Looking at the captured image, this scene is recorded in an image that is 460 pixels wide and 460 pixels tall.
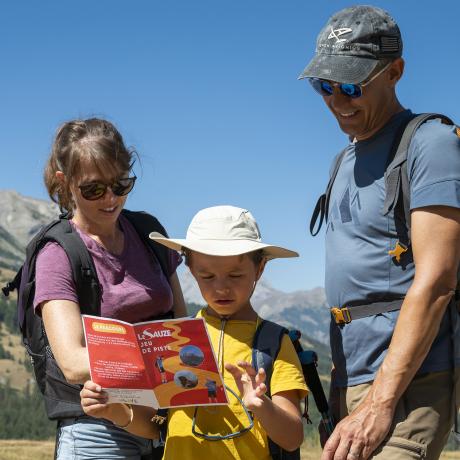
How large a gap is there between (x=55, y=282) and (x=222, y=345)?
0.92 m

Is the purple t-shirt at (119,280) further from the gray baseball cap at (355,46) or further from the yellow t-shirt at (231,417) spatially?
the gray baseball cap at (355,46)

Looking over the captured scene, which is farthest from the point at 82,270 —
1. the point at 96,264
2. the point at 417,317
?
the point at 417,317

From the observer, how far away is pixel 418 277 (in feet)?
11.7

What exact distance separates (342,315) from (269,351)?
0.40m

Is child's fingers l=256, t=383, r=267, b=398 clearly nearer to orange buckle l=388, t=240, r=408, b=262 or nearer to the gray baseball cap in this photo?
orange buckle l=388, t=240, r=408, b=262

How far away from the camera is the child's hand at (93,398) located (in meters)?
3.85

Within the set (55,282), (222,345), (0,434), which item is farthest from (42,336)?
(0,434)

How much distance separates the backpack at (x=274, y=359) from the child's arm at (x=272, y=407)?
8 cm

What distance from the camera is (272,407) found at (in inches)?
145

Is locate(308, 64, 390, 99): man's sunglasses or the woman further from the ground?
locate(308, 64, 390, 99): man's sunglasses

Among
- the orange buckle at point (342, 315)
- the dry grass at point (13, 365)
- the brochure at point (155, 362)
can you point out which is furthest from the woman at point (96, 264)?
the dry grass at point (13, 365)

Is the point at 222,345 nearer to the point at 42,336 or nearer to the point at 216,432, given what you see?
the point at 216,432

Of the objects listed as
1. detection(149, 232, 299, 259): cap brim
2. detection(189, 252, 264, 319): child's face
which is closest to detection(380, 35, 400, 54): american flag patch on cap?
detection(149, 232, 299, 259): cap brim

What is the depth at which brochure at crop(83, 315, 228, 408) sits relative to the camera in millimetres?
3721
